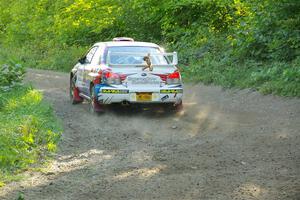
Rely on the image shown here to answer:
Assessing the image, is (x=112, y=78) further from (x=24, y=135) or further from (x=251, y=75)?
(x=251, y=75)

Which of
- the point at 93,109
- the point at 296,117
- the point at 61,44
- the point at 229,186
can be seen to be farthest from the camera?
the point at 61,44

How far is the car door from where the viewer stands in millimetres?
13234

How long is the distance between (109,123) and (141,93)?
37.8 inches

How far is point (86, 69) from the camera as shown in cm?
1349

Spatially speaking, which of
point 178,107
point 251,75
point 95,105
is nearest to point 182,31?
point 251,75

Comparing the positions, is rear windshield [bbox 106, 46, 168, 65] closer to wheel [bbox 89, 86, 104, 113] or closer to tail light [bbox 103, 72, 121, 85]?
tail light [bbox 103, 72, 121, 85]

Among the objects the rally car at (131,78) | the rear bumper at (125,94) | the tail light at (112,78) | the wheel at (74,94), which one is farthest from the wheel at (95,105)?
the wheel at (74,94)

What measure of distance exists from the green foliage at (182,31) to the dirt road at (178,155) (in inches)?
107

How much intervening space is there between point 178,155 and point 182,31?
16.9 metres

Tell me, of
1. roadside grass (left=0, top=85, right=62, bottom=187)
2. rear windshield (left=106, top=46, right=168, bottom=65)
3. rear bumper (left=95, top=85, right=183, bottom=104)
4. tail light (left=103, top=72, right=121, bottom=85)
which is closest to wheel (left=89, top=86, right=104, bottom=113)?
rear bumper (left=95, top=85, right=183, bottom=104)

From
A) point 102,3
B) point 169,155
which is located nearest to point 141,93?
point 169,155

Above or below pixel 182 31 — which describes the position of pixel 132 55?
above

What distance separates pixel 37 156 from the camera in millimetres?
8531

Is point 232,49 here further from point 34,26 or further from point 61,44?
point 34,26
